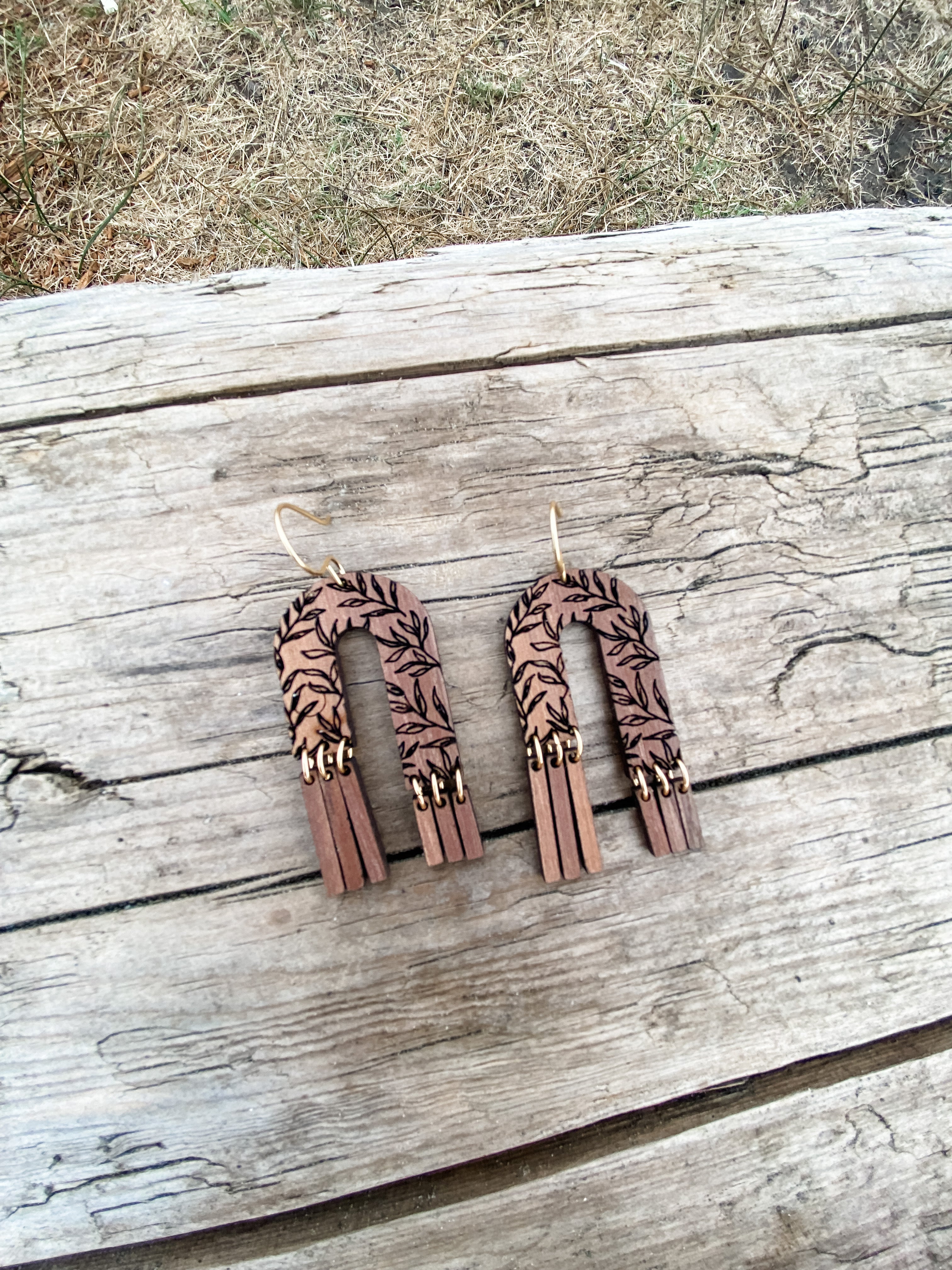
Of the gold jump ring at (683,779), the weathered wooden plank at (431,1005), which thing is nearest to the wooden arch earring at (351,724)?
the weathered wooden plank at (431,1005)

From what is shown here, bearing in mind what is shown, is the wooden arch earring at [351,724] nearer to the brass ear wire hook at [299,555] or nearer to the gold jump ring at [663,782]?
the brass ear wire hook at [299,555]

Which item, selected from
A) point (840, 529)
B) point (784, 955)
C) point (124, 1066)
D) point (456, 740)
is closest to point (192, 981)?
point (124, 1066)

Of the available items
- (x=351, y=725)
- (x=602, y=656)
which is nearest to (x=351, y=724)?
(x=351, y=725)

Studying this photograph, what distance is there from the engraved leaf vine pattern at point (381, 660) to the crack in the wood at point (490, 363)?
59 cm

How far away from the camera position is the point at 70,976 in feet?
5.66

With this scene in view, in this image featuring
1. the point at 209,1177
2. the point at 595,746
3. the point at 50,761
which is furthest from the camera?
the point at 595,746

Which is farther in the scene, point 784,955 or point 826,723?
point 826,723

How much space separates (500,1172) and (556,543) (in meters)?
1.43

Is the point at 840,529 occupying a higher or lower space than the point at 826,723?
higher

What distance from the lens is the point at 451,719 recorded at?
1.88 metres

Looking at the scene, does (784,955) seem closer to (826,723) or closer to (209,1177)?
(826,723)

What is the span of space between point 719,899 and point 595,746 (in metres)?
0.48

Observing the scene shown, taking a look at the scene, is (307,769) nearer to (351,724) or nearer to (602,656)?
(351,724)

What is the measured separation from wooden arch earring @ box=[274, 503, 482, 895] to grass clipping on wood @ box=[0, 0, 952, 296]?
6.59 feet
